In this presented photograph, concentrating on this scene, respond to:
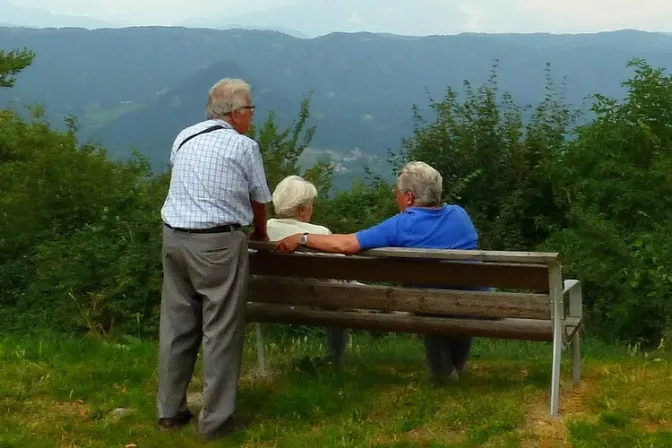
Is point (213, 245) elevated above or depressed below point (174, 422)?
above

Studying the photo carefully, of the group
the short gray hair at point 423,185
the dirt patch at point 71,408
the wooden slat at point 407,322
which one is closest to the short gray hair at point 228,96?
the short gray hair at point 423,185

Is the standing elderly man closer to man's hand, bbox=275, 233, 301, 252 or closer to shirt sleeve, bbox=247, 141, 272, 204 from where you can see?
shirt sleeve, bbox=247, 141, 272, 204

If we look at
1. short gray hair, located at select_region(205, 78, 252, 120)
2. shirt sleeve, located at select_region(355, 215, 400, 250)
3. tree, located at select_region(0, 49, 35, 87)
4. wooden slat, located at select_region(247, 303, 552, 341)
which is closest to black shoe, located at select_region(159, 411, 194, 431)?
wooden slat, located at select_region(247, 303, 552, 341)

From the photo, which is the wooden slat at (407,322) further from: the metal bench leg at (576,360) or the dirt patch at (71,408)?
the dirt patch at (71,408)

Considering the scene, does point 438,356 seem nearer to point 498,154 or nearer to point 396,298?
point 396,298

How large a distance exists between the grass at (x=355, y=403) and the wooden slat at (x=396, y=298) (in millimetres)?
464

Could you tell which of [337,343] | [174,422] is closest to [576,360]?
[337,343]

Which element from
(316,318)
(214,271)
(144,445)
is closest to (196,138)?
(214,271)

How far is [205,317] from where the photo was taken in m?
4.18

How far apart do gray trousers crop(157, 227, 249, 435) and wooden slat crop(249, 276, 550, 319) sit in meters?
0.53

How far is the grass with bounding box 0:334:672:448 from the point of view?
159 inches

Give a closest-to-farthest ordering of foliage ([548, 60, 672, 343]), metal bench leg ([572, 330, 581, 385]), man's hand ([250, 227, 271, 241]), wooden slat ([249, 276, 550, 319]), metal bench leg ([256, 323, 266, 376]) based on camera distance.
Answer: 1. wooden slat ([249, 276, 550, 319])
2. man's hand ([250, 227, 271, 241])
3. metal bench leg ([572, 330, 581, 385])
4. metal bench leg ([256, 323, 266, 376])
5. foliage ([548, 60, 672, 343])

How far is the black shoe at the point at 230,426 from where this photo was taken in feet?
13.7

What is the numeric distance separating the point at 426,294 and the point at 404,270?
0.18 metres
